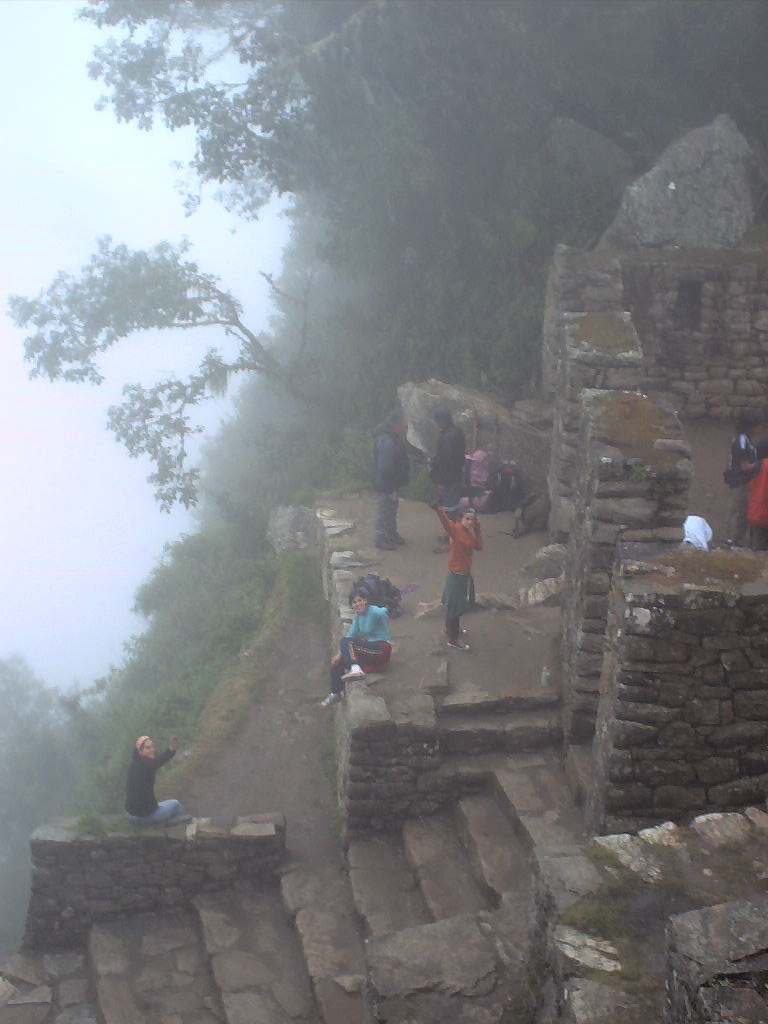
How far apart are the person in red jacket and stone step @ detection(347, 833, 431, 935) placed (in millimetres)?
2245

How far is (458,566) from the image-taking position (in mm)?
8938

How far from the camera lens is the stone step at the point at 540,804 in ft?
23.0

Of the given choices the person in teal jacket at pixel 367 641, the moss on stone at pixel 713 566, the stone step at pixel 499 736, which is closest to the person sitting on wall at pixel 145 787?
the person in teal jacket at pixel 367 641

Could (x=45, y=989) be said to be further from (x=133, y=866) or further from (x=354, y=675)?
(x=354, y=675)

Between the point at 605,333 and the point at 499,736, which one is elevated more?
the point at 605,333

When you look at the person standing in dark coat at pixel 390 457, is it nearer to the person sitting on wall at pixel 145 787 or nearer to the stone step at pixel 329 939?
the person sitting on wall at pixel 145 787

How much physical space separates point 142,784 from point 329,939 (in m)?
2.26

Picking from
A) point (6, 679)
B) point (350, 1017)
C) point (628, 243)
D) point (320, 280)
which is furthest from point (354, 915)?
point (6, 679)

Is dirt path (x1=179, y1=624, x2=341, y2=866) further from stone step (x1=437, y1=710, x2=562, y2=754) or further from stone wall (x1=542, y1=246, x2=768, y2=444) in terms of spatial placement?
stone wall (x1=542, y1=246, x2=768, y2=444)

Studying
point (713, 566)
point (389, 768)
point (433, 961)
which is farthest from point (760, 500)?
point (433, 961)

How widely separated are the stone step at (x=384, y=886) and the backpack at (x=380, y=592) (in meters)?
2.94

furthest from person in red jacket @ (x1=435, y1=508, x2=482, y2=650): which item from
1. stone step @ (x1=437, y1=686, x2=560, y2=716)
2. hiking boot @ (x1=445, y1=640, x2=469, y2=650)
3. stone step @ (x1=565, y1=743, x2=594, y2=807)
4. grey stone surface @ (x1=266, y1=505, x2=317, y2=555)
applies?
grey stone surface @ (x1=266, y1=505, x2=317, y2=555)

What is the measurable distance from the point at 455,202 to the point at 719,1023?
1639 centimetres

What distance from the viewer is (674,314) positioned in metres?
13.1
